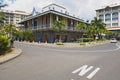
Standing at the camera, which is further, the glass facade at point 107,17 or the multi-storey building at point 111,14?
the glass facade at point 107,17

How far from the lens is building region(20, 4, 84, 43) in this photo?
127 ft

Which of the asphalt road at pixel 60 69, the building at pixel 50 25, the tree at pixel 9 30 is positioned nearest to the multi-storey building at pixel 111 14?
the building at pixel 50 25

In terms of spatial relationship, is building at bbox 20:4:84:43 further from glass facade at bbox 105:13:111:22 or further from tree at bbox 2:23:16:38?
glass facade at bbox 105:13:111:22

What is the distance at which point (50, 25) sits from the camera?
38.0 metres

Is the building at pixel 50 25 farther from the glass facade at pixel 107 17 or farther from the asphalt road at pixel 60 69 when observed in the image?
the glass facade at pixel 107 17

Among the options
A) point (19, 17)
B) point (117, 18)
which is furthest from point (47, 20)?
point (19, 17)

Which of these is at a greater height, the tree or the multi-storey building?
the multi-storey building

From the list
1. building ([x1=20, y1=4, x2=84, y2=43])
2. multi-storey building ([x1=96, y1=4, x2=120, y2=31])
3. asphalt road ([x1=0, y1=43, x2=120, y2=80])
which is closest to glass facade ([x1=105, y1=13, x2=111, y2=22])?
multi-storey building ([x1=96, y1=4, x2=120, y2=31])

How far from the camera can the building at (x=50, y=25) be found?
38781 millimetres

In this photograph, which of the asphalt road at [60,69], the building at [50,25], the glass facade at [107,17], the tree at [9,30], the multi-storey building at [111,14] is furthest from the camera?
the glass facade at [107,17]

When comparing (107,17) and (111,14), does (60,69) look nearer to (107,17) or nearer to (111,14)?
(111,14)

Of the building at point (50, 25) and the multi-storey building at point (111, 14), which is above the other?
the multi-storey building at point (111, 14)

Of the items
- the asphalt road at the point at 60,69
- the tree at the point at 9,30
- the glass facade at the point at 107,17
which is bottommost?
the asphalt road at the point at 60,69

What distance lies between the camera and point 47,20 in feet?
131
